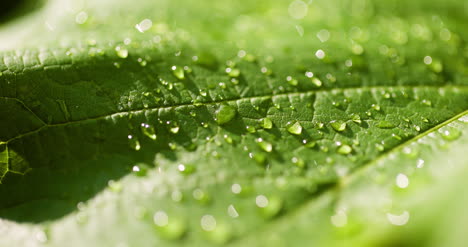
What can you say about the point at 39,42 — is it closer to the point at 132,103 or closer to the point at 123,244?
the point at 132,103

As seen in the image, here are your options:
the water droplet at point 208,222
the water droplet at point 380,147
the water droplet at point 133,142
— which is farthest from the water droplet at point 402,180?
the water droplet at point 133,142

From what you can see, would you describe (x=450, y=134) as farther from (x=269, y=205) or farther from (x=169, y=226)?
(x=169, y=226)

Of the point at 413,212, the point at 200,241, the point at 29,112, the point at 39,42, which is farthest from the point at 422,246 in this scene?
the point at 39,42

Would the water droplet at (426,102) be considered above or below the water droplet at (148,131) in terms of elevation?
above

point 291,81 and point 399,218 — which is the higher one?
point 291,81

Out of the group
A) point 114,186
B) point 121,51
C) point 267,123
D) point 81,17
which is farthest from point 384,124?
point 81,17

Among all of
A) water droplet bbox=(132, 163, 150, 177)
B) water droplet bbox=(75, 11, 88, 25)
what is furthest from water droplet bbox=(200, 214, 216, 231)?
water droplet bbox=(75, 11, 88, 25)

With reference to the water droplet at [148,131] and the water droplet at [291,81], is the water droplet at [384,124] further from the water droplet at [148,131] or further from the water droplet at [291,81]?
the water droplet at [148,131]
